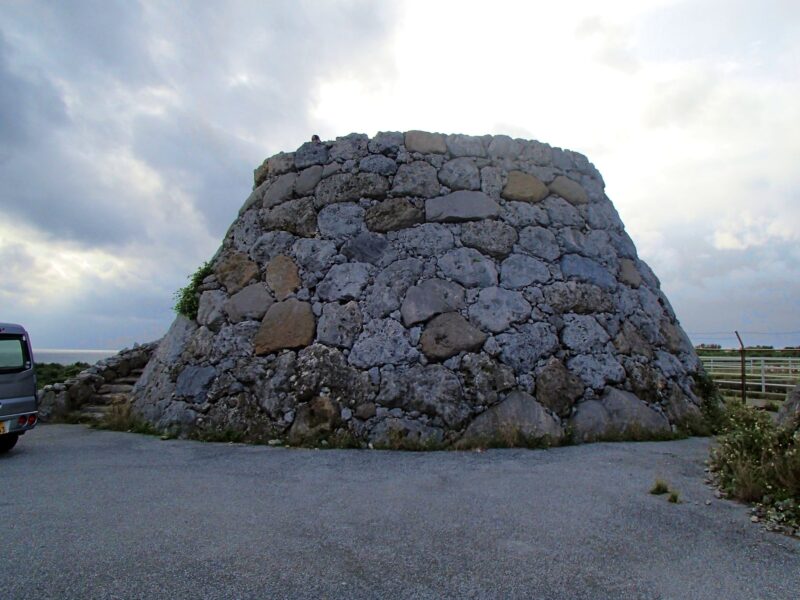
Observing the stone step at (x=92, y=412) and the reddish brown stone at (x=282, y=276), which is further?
the stone step at (x=92, y=412)

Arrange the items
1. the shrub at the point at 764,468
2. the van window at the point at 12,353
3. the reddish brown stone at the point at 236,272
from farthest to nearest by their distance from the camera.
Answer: the reddish brown stone at the point at 236,272, the van window at the point at 12,353, the shrub at the point at 764,468

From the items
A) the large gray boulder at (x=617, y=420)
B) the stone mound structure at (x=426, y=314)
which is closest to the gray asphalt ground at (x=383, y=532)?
the large gray boulder at (x=617, y=420)

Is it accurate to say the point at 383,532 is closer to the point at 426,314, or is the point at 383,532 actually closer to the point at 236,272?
the point at 426,314

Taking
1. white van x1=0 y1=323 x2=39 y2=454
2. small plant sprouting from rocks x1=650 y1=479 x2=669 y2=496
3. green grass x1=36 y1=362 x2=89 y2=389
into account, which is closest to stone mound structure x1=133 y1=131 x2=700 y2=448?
white van x1=0 y1=323 x2=39 y2=454

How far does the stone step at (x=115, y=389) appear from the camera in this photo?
363 inches

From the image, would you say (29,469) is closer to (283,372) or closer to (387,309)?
(283,372)

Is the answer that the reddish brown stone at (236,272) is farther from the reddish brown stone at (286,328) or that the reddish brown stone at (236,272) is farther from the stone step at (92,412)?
the stone step at (92,412)

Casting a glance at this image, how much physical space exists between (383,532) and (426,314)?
3377mm

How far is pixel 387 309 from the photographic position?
623 cm

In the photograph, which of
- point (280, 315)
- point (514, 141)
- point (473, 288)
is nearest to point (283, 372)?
point (280, 315)

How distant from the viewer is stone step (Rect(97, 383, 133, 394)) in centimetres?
923

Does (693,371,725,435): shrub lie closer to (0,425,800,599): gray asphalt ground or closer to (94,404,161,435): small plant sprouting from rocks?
(0,425,800,599): gray asphalt ground

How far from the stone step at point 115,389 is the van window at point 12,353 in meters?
3.07

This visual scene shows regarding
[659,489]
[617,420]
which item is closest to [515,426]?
[617,420]
